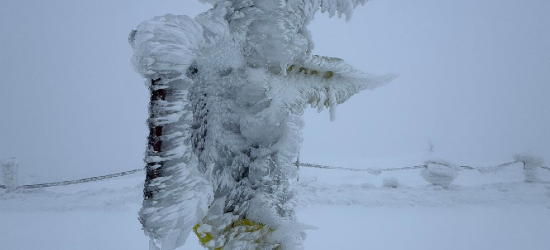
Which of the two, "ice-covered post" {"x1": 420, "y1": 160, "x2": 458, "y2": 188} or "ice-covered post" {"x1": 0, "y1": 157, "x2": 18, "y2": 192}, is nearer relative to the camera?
"ice-covered post" {"x1": 0, "y1": 157, "x2": 18, "y2": 192}

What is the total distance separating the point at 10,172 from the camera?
3.55 meters

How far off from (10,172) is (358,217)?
3.84 m

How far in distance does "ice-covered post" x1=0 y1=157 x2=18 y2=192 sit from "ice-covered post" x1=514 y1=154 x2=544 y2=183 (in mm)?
6617

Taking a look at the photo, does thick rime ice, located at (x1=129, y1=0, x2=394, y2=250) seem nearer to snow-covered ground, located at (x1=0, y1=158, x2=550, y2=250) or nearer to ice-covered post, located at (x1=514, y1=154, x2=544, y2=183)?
snow-covered ground, located at (x1=0, y1=158, x2=550, y2=250)

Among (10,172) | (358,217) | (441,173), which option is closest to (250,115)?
(358,217)

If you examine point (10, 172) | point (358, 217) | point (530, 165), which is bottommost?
point (358, 217)

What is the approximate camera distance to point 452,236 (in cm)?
276

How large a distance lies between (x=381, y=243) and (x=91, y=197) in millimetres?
3112

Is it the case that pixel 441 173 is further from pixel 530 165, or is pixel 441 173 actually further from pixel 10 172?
pixel 10 172

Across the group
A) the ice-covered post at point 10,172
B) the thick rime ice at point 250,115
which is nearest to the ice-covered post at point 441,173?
the thick rime ice at point 250,115

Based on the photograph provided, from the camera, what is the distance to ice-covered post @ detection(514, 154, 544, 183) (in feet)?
15.1

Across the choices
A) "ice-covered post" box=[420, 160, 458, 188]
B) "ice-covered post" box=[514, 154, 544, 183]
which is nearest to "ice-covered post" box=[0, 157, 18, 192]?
"ice-covered post" box=[420, 160, 458, 188]

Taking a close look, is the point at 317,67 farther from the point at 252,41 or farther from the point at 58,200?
the point at 58,200

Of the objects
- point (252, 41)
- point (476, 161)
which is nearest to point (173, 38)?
point (252, 41)
